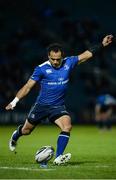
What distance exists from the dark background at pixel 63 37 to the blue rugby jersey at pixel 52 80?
2108 cm

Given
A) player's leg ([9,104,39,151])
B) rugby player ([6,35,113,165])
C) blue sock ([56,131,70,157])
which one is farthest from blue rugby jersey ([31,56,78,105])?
blue sock ([56,131,70,157])

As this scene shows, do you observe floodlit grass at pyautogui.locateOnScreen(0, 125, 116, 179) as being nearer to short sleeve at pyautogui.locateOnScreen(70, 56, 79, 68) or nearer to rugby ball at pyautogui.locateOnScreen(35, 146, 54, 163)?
rugby ball at pyautogui.locateOnScreen(35, 146, 54, 163)

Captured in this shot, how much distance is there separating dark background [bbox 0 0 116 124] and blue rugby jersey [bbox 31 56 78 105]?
21.1 metres

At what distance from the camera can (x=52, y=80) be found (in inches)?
493

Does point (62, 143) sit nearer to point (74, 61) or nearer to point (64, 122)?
point (64, 122)

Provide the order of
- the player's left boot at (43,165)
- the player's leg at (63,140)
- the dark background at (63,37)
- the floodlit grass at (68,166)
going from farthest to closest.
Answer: the dark background at (63,37) → the player's leg at (63,140) → the player's left boot at (43,165) → the floodlit grass at (68,166)

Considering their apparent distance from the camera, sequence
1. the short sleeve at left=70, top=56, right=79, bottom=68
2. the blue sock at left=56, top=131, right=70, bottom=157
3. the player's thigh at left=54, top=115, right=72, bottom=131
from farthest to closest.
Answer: the short sleeve at left=70, top=56, right=79, bottom=68 < the player's thigh at left=54, top=115, right=72, bottom=131 < the blue sock at left=56, top=131, right=70, bottom=157

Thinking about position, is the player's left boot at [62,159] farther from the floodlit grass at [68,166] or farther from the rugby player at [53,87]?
the rugby player at [53,87]

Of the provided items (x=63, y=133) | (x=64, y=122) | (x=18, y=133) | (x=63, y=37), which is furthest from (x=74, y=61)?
(x=63, y=37)

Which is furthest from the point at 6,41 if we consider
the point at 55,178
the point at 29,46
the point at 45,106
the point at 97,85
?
the point at 55,178

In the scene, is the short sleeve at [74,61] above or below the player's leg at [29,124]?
above

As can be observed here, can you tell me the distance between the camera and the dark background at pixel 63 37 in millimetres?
34531

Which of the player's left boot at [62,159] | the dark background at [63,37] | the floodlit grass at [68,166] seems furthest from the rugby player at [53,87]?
the dark background at [63,37]

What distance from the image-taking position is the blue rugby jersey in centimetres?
1248
